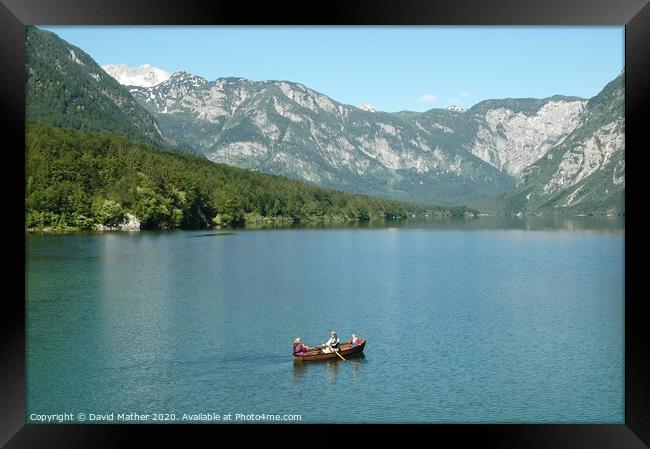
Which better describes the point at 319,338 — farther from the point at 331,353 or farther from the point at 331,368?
the point at 331,368

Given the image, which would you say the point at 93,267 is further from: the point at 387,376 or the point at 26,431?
the point at 26,431

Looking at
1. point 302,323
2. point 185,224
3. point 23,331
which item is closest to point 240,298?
point 302,323

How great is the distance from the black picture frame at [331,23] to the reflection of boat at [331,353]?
1360 centimetres

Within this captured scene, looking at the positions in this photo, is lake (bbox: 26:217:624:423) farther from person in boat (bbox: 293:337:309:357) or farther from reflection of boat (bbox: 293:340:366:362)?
person in boat (bbox: 293:337:309:357)

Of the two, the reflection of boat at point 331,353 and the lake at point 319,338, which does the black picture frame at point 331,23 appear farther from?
the reflection of boat at point 331,353

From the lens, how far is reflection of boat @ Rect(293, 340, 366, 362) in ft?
94.1

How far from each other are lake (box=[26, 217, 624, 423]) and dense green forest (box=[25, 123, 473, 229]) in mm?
28588

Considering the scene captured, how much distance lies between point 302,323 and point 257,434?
22.1 meters

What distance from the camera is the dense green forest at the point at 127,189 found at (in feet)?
305

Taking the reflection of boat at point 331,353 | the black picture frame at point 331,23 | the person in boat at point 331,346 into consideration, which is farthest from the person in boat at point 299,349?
the black picture frame at point 331,23

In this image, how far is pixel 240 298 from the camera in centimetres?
4431

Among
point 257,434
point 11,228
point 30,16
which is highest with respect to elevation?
point 30,16

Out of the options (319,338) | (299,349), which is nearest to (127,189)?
(319,338)

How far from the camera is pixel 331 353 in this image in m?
29.1
